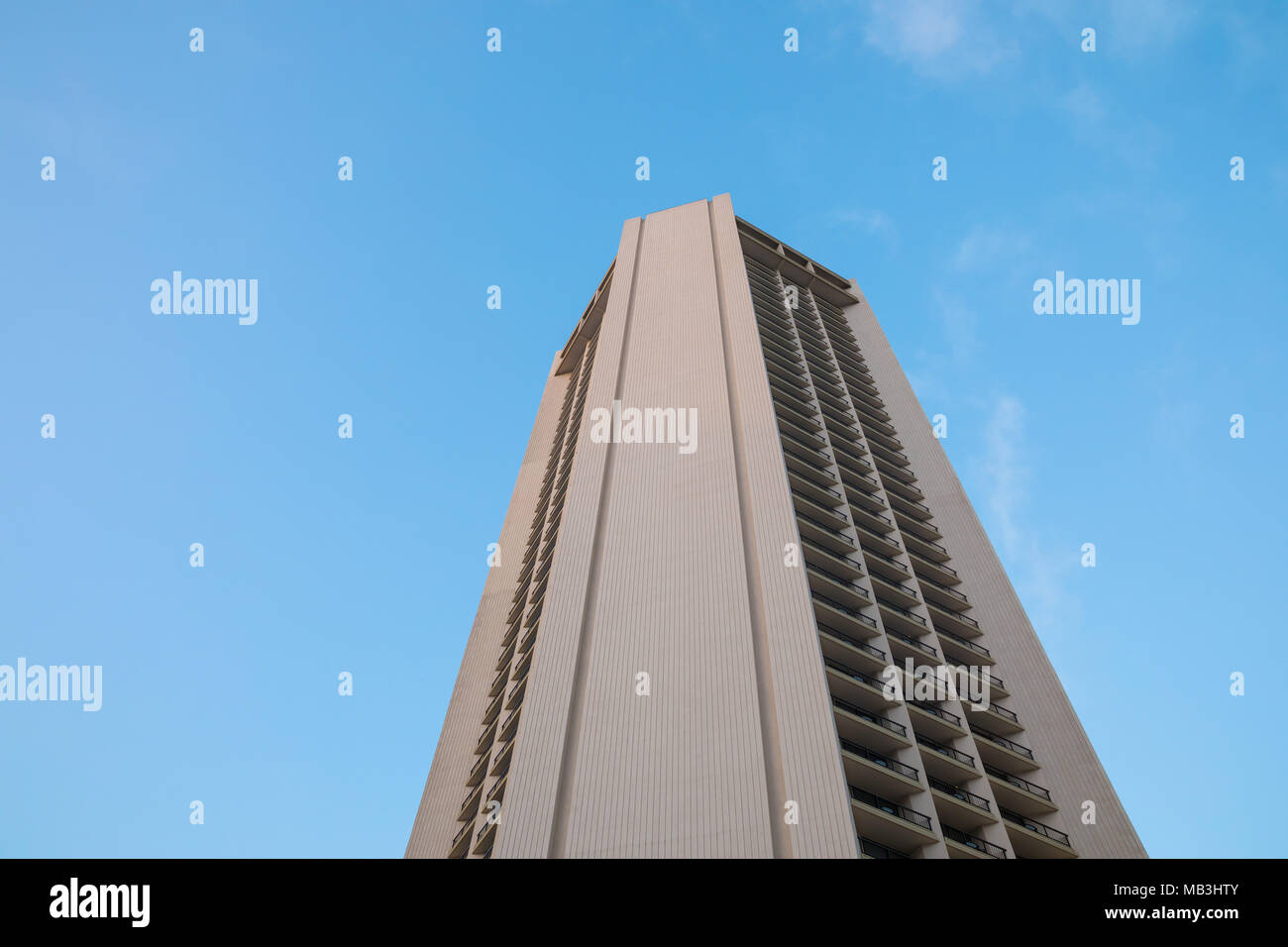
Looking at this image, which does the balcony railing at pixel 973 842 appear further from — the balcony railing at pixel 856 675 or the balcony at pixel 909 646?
the balcony at pixel 909 646

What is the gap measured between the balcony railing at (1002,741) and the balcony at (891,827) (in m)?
10.6

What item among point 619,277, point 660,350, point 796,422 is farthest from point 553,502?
point 619,277

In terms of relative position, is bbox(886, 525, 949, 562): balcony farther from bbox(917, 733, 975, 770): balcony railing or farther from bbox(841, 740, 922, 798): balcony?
bbox(841, 740, 922, 798): balcony

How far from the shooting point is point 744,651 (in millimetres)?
32438

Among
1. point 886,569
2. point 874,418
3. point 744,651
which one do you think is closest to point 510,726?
point 744,651

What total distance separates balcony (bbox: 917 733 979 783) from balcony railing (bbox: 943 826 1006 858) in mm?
2062

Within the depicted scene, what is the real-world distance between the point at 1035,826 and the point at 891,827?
33.6 feet

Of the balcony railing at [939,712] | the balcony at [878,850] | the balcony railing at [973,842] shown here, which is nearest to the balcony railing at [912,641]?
the balcony railing at [939,712]

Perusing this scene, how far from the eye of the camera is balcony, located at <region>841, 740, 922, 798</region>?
30203 mm

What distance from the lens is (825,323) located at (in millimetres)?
79062

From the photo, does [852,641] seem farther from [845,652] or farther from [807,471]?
[807,471]

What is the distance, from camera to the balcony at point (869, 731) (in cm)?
3195
